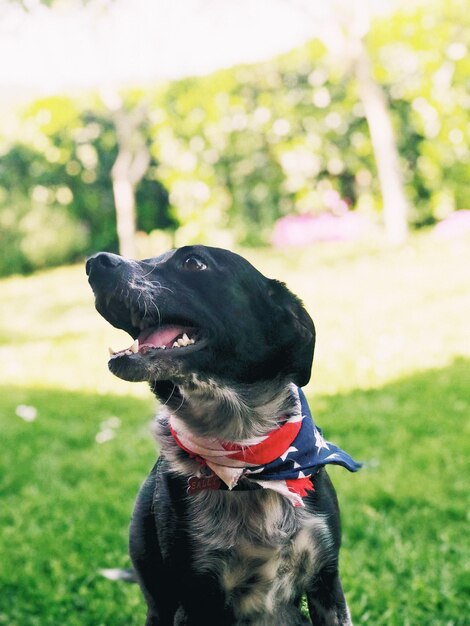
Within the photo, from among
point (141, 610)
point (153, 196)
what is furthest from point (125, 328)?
point (153, 196)

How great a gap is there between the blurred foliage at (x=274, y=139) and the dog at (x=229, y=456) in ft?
34.0

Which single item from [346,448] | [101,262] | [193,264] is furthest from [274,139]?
[101,262]

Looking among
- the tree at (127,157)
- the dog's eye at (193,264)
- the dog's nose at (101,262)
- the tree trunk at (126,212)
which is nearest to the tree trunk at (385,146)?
the tree at (127,157)

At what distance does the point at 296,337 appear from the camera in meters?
2.31

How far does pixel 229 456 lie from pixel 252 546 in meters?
0.28

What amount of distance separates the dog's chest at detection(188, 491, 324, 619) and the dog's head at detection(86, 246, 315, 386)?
40cm

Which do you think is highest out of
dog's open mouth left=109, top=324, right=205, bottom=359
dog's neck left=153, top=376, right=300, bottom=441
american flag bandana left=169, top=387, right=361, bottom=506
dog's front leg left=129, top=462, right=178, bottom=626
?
dog's open mouth left=109, top=324, right=205, bottom=359

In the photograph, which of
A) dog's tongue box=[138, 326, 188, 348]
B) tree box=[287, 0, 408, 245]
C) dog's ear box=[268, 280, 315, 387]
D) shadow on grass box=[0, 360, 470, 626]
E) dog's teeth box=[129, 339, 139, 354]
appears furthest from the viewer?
tree box=[287, 0, 408, 245]

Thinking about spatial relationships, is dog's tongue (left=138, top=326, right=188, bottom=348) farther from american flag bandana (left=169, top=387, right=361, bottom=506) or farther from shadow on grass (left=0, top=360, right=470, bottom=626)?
shadow on grass (left=0, top=360, right=470, bottom=626)

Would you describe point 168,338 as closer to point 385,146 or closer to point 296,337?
point 296,337

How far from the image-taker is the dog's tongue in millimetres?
2199

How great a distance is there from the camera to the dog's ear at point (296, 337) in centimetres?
231

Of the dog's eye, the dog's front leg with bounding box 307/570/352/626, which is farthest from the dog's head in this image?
the dog's front leg with bounding box 307/570/352/626

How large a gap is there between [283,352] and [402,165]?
11.0 m
